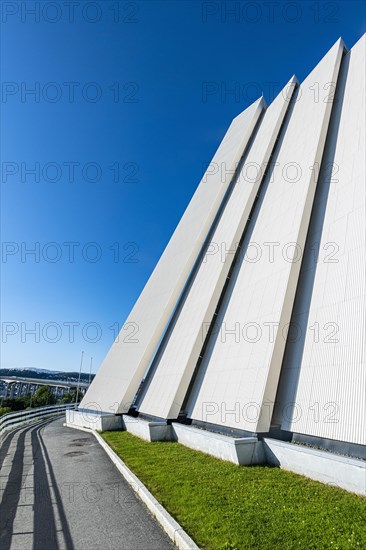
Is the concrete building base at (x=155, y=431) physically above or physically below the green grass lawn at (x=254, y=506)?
below

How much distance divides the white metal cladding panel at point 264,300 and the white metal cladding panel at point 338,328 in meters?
0.62

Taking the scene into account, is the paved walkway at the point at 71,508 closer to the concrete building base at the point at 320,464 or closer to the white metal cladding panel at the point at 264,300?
the concrete building base at the point at 320,464

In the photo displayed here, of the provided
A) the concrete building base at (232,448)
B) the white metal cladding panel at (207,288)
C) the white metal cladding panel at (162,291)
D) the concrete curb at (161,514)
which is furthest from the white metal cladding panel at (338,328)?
the white metal cladding panel at (162,291)

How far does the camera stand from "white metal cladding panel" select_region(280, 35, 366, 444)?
→ 7691 millimetres

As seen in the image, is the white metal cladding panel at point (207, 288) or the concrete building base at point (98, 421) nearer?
the white metal cladding panel at point (207, 288)

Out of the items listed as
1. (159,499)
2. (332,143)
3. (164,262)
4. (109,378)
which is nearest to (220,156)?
(164,262)

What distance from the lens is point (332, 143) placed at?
45.9 feet

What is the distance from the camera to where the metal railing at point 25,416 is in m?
19.5

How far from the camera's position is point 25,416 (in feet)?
83.1

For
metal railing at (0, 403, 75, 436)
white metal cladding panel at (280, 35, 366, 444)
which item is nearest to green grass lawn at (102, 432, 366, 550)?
white metal cladding panel at (280, 35, 366, 444)

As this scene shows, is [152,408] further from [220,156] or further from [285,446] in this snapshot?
[220,156]

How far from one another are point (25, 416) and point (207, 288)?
1800 cm

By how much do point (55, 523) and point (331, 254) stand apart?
9484 mm

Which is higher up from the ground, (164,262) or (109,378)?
(164,262)
